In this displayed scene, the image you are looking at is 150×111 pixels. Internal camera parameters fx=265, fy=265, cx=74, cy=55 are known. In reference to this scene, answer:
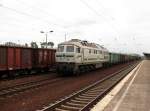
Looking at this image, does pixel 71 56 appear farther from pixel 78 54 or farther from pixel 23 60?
pixel 23 60

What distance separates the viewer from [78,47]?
25.3 meters

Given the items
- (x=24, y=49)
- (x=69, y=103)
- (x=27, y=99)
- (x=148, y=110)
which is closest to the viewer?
(x=148, y=110)

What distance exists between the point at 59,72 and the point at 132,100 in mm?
13823

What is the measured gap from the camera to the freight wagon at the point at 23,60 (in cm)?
2121

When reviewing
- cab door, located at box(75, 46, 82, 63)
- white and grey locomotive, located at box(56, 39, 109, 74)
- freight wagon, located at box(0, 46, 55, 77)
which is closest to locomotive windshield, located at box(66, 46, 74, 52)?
white and grey locomotive, located at box(56, 39, 109, 74)

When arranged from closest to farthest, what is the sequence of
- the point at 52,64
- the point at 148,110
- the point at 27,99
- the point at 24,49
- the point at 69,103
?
1. the point at 148,110
2. the point at 69,103
3. the point at 27,99
4. the point at 24,49
5. the point at 52,64

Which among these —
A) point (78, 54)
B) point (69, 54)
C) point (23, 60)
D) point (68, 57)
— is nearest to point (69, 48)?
point (69, 54)

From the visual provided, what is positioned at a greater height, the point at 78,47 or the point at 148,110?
the point at 78,47

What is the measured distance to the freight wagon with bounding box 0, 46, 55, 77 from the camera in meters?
21.2

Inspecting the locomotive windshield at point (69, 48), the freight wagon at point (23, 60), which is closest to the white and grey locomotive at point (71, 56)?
the locomotive windshield at point (69, 48)

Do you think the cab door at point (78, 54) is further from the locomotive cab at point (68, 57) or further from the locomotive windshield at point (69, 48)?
the locomotive windshield at point (69, 48)

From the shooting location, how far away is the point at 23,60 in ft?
78.8

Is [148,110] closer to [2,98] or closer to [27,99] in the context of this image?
[27,99]

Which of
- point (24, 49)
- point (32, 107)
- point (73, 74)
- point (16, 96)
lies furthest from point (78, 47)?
point (32, 107)
